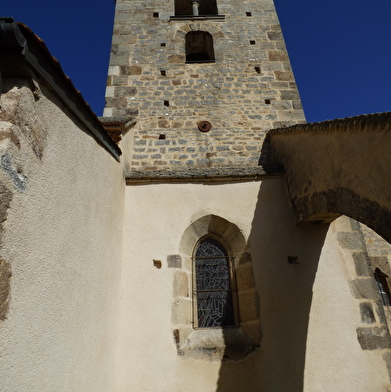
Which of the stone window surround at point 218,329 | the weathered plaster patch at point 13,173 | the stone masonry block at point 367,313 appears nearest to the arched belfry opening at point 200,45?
the stone window surround at point 218,329

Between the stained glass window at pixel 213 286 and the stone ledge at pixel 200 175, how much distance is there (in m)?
0.95

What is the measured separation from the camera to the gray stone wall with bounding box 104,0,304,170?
17.0ft

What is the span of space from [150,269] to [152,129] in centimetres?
246

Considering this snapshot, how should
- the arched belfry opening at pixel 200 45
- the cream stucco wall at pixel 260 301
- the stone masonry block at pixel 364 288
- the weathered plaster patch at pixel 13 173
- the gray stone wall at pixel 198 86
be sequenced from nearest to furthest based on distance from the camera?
the weathered plaster patch at pixel 13 173 < the cream stucco wall at pixel 260 301 < the stone masonry block at pixel 364 288 < the gray stone wall at pixel 198 86 < the arched belfry opening at pixel 200 45

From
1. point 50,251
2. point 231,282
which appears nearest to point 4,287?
point 50,251

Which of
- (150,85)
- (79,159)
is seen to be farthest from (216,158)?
(79,159)

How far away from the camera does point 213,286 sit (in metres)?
4.26

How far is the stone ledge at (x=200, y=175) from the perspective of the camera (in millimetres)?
4645

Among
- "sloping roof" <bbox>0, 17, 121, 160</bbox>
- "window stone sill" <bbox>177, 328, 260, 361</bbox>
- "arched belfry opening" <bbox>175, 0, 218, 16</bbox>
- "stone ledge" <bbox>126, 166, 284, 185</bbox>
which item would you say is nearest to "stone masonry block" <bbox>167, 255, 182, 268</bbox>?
"window stone sill" <bbox>177, 328, 260, 361</bbox>

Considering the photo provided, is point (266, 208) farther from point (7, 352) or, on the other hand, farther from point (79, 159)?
point (7, 352)

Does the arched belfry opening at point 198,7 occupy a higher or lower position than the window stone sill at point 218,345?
higher

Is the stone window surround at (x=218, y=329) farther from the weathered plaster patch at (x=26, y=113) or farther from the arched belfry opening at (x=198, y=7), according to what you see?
the arched belfry opening at (x=198, y=7)

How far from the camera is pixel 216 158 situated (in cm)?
508

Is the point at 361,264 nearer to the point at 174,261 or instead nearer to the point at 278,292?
the point at 278,292
